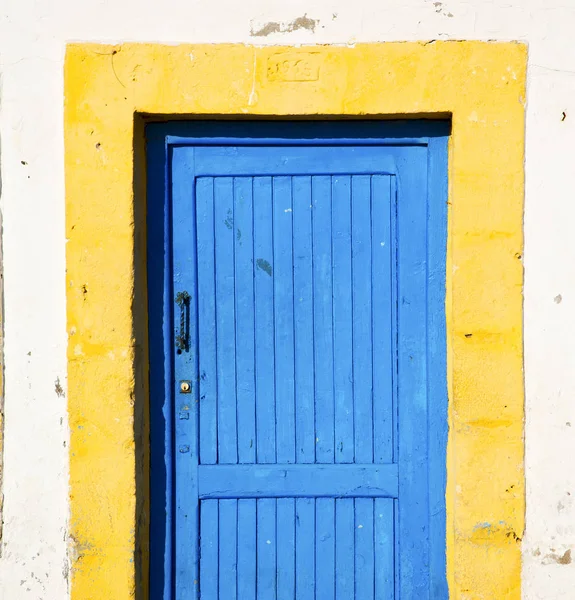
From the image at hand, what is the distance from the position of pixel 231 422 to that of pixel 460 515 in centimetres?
99

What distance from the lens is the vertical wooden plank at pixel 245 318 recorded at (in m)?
3.01

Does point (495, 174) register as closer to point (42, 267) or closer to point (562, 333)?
point (562, 333)

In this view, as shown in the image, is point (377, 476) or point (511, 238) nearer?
point (511, 238)

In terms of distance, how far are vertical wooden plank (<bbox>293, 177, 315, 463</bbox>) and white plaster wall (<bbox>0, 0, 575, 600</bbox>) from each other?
0.66m

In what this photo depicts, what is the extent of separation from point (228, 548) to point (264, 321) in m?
0.96

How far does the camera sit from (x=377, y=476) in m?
3.03

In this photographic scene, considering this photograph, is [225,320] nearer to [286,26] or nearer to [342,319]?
[342,319]

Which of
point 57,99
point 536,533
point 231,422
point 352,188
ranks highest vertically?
point 57,99

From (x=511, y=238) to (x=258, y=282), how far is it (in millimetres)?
1016

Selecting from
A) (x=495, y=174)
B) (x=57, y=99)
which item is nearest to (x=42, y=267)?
(x=57, y=99)

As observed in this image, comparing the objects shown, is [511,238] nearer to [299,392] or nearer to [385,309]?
[385,309]

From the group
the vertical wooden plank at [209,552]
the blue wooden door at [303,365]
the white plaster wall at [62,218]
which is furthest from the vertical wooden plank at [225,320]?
the white plaster wall at [62,218]

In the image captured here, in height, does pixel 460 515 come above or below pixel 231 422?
below

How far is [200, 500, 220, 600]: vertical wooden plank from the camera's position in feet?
10.1
